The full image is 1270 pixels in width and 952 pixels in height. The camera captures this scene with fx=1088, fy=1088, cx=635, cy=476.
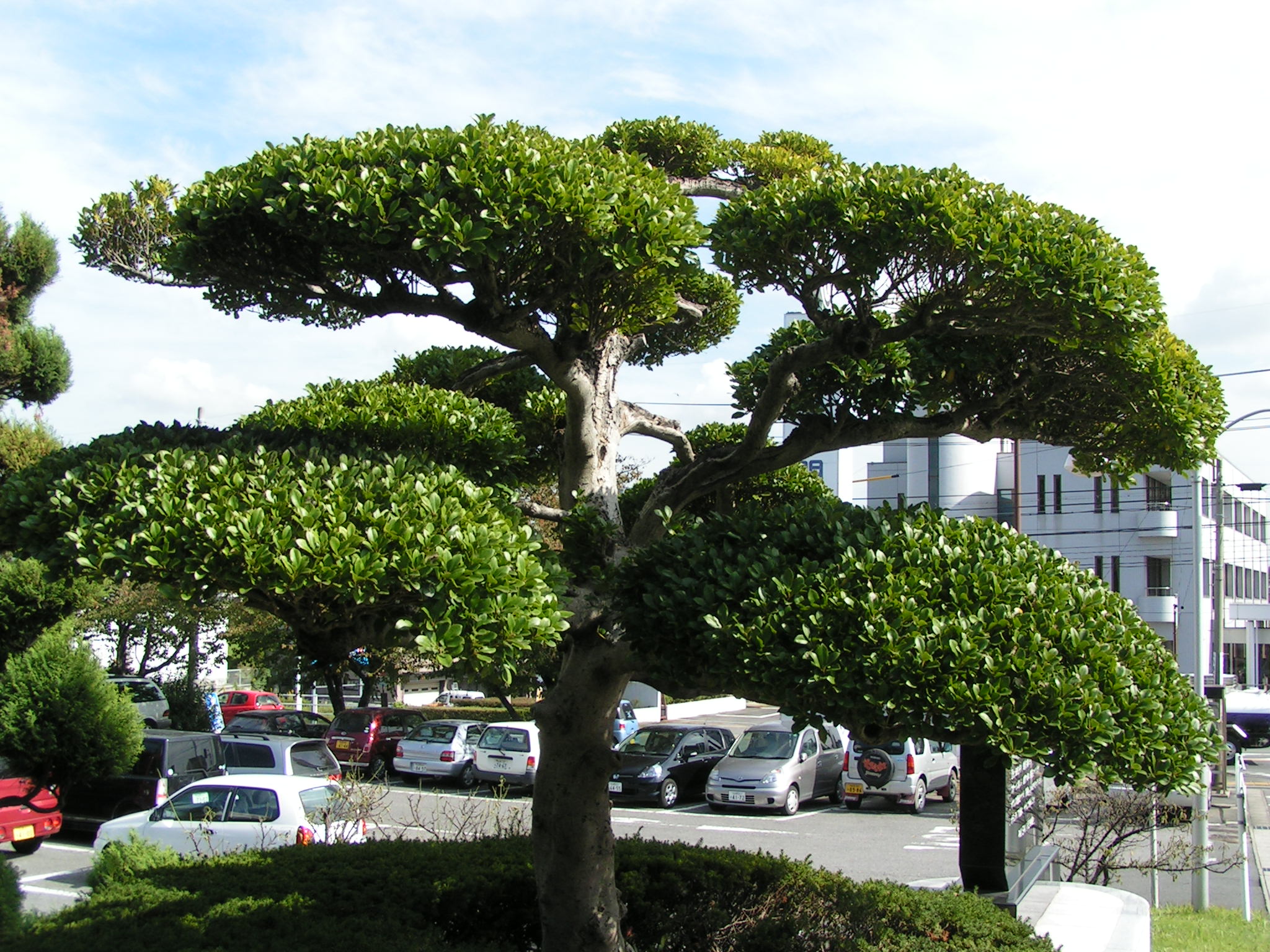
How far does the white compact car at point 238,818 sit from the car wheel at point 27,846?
2.00 m

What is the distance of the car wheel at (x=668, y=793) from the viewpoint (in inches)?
749

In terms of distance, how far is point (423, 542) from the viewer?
4.68 metres

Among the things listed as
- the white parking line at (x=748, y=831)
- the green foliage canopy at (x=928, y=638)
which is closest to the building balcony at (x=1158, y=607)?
the white parking line at (x=748, y=831)

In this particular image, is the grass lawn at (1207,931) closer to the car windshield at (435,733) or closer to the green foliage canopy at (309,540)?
the green foliage canopy at (309,540)

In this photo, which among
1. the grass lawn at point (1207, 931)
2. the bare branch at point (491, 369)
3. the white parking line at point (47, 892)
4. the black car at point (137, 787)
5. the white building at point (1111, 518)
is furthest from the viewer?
the white building at point (1111, 518)

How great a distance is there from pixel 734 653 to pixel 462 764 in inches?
655

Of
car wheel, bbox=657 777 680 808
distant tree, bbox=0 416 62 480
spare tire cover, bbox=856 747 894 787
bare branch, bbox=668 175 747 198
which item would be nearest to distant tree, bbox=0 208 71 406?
distant tree, bbox=0 416 62 480

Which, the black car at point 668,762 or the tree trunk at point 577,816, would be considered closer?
the tree trunk at point 577,816

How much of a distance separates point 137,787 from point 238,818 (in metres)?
3.19

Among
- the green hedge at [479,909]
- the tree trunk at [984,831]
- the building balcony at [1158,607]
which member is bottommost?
the green hedge at [479,909]

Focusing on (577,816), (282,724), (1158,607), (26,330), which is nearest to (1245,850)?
(577,816)

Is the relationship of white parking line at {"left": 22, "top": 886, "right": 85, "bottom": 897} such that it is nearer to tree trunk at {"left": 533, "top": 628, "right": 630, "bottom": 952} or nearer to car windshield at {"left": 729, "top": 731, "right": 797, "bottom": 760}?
tree trunk at {"left": 533, "top": 628, "right": 630, "bottom": 952}

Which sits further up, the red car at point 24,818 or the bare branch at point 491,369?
the bare branch at point 491,369

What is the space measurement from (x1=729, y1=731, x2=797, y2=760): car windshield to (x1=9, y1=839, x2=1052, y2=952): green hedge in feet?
36.1
